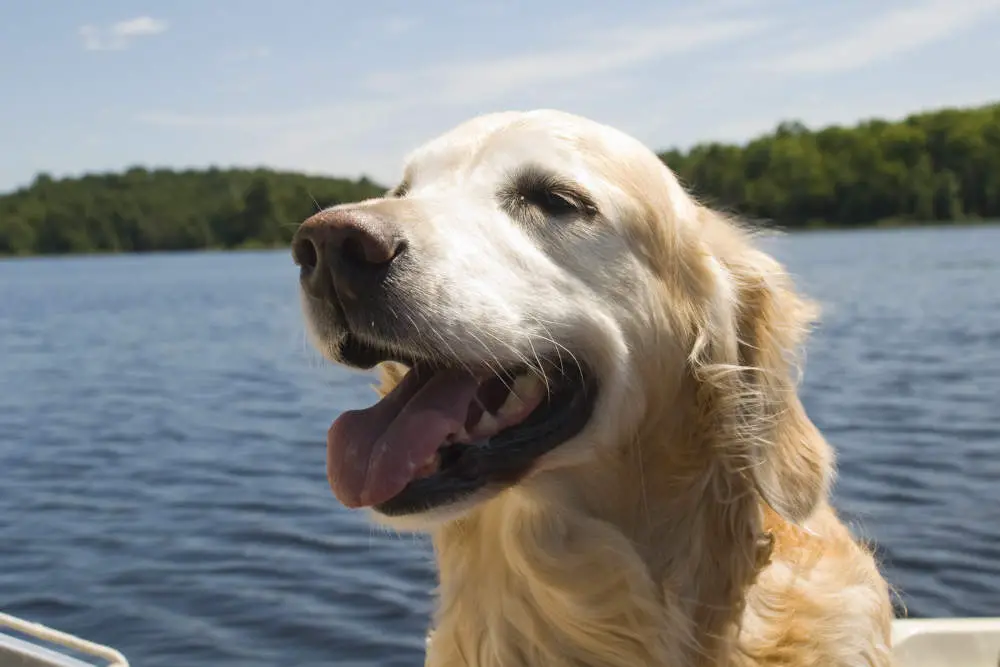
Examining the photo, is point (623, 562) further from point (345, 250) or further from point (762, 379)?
point (345, 250)

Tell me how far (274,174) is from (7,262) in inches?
1124

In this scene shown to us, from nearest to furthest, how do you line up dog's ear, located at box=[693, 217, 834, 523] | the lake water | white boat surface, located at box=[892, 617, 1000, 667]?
dog's ear, located at box=[693, 217, 834, 523] < white boat surface, located at box=[892, 617, 1000, 667] < the lake water

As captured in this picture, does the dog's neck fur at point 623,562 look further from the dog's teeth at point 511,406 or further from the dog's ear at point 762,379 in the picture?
the dog's teeth at point 511,406

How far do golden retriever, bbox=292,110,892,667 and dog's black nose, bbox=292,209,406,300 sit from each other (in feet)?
0.21


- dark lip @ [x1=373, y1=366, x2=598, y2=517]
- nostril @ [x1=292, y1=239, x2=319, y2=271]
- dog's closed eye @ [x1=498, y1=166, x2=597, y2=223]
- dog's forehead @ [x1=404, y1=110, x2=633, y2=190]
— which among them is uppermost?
dog's forehead @ [x1=404, y1=110, x2=633, y2=190]

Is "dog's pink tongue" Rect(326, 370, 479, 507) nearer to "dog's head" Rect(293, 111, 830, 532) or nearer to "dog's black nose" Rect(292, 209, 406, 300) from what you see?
"dog's head" Rect(293, 111, 830, 532)

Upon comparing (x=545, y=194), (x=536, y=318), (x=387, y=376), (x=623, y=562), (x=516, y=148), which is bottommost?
(x=623, y=562)

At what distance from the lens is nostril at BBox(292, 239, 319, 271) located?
8.49 ft

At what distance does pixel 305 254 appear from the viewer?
2.63m

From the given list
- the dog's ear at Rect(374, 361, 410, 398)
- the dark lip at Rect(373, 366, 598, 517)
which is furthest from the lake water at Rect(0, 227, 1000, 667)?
the dark lip at Rect(373, 366, 598, 517)

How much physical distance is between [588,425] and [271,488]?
864 centimetres

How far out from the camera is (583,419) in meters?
3.09

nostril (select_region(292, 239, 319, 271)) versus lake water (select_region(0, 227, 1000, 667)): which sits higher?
nostril (select_region(292, 239, 319, 271))

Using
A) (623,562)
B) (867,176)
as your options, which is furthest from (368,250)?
(867,176)
